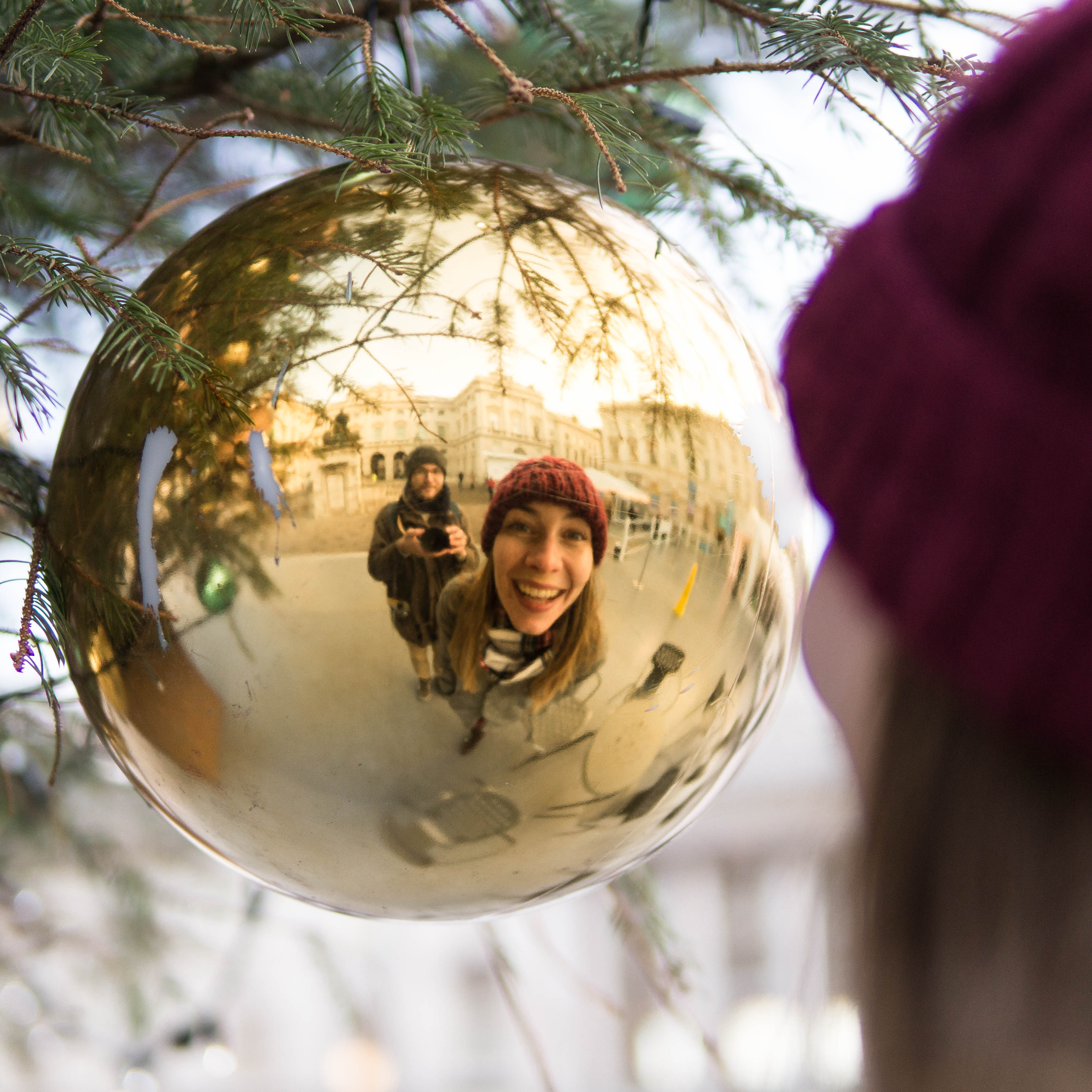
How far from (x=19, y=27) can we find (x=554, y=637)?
0.31 m

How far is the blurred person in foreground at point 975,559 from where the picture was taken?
0.23 meters

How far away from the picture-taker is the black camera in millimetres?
343

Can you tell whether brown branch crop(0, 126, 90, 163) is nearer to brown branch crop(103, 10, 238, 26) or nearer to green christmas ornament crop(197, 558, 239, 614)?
brown branch crop(103, 10, 238, 26)

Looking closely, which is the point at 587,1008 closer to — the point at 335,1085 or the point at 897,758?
the point at 335,1085

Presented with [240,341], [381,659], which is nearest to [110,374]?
[240,341]

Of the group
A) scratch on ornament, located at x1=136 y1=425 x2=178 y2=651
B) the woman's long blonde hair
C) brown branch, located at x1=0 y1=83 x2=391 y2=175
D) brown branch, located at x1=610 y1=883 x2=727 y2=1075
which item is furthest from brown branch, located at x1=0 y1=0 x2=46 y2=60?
brown branch, located at x1=610 y1=883 x2=727 y2=1075

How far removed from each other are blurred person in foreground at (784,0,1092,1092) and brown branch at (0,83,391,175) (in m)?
0.20

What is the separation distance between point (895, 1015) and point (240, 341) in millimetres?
330

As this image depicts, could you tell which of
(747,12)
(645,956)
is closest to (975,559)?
(747,12)

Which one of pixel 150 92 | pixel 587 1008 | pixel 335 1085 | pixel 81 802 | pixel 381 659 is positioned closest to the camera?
pixel 381 659

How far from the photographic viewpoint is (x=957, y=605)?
256 mm

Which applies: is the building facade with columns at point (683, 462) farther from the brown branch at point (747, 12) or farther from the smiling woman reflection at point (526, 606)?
the brown branch at point (747, 12)

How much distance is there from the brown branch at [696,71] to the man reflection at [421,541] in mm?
234

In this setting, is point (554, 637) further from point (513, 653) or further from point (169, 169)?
point (169, 169)
